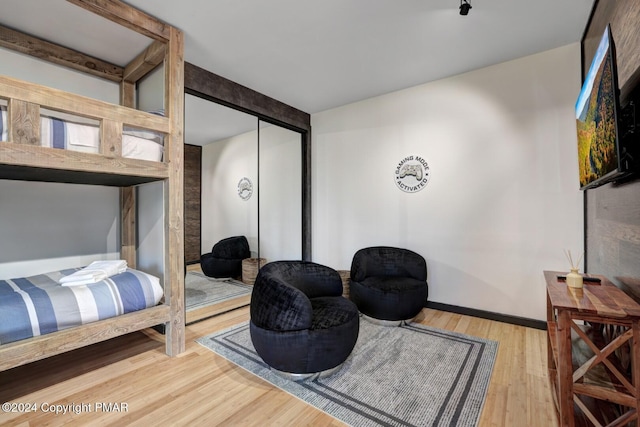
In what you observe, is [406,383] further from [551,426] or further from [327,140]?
[327,140]

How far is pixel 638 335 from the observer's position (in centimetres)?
125

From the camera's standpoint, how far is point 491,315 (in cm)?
312

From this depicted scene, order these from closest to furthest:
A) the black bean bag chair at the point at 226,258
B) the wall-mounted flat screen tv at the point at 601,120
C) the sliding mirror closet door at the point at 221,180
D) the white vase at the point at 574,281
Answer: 1. the wall-mounted flat screen tv at the point at 601,120
2. the white vase at the point at 574,281
3. the sliding mirror closet door at the point at 221,180
4. the black bean bag chair at the point at 226,258

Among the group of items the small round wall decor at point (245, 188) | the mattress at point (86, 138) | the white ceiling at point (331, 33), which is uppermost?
the white ceiling at point (331, 33)

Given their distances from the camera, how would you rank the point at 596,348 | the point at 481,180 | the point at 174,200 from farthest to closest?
the point at 481,180
the point at 174,200
the point at 596,348

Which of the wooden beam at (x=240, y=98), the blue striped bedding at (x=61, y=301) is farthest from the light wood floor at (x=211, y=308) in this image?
the wooden beam at (x=240, y=98)

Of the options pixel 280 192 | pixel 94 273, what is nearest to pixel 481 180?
pixel 280 192

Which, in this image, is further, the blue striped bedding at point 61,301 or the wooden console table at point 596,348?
the blue striped bedding at point 61,301

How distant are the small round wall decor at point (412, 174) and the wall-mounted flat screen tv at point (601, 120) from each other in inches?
62.5

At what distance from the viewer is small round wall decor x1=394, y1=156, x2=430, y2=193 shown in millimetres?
3574

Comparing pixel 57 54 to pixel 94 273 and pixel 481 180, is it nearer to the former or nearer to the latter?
pixel 94 273

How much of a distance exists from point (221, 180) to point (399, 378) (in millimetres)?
3029

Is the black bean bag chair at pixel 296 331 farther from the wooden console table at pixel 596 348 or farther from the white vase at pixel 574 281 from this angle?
the white vase at pixel 574 281

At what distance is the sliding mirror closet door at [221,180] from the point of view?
3418mm
